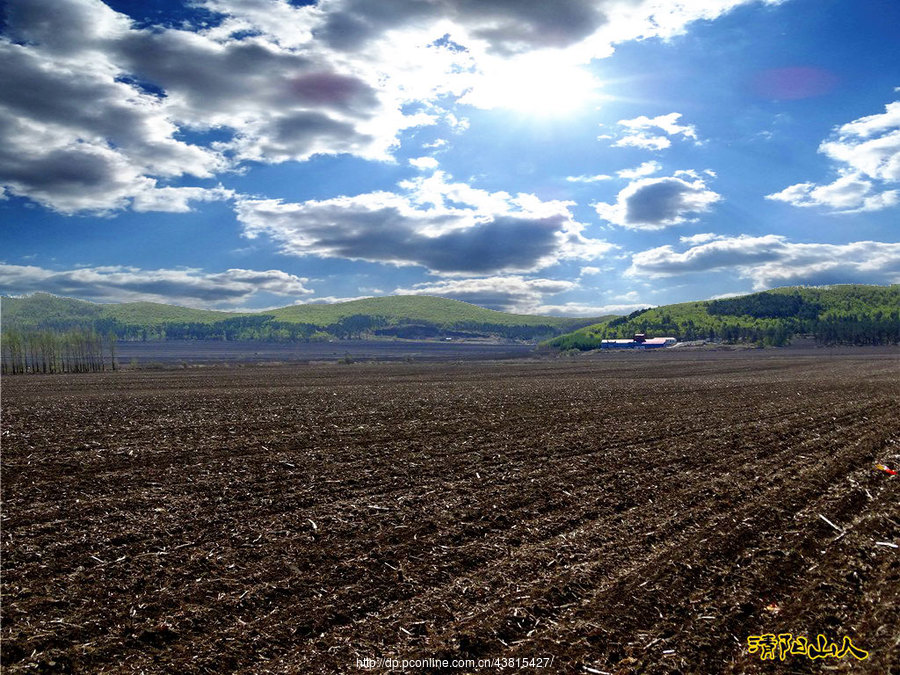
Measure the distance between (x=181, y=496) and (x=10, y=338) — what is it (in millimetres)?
131789

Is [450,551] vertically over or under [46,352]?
under

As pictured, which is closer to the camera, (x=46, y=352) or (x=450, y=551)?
(x=450, y=551)

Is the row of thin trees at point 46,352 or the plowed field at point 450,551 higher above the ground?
the row of thin trees at point 46,352

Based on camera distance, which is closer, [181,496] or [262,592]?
[262,592]

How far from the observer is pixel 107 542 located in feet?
38.2

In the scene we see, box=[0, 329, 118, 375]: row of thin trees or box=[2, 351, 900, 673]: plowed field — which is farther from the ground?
box=[0, 329, 118, 375]: row of thin trees

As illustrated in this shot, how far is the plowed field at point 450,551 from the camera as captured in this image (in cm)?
766

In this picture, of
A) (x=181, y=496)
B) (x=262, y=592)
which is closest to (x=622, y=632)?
(x=262, y=592)

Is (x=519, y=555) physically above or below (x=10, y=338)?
below

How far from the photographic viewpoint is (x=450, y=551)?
422 inches

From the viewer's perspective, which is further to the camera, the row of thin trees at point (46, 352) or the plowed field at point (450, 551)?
the row of thin trees at point (46, 352)

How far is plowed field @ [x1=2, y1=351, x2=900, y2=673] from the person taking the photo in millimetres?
7660

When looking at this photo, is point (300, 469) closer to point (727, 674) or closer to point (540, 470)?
point (540, 470)

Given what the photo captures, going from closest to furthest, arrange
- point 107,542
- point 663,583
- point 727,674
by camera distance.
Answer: point 727,674
point 663,583
point 107,542
